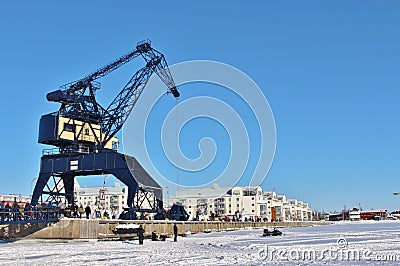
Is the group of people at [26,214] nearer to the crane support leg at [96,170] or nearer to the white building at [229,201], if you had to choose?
the crane support leg at [96,170]

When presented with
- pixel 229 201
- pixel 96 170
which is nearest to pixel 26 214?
pixel 96 170

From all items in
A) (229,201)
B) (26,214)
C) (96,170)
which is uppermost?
(96,170)

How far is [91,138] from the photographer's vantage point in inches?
2271

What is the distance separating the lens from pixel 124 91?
59.9 metres

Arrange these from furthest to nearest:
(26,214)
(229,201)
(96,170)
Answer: (229,201) < (96,170) < (26,214)

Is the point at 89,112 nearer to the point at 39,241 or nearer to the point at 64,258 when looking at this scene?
the point at 39,241

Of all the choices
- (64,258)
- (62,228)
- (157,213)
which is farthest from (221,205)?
(64,258)

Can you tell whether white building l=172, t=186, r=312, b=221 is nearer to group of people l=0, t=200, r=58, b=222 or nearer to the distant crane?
the distant crane

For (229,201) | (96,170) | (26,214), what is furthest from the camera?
(229,201)

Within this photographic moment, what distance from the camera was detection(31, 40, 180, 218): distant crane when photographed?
5356 centimetres

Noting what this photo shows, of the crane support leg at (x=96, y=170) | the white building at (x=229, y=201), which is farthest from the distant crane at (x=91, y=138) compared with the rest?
the white building at (x=229, y=201)

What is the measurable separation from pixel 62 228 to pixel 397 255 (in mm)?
28206

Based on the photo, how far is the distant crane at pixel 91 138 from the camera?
53.6 m

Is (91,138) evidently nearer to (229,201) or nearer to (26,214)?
(26,214)
